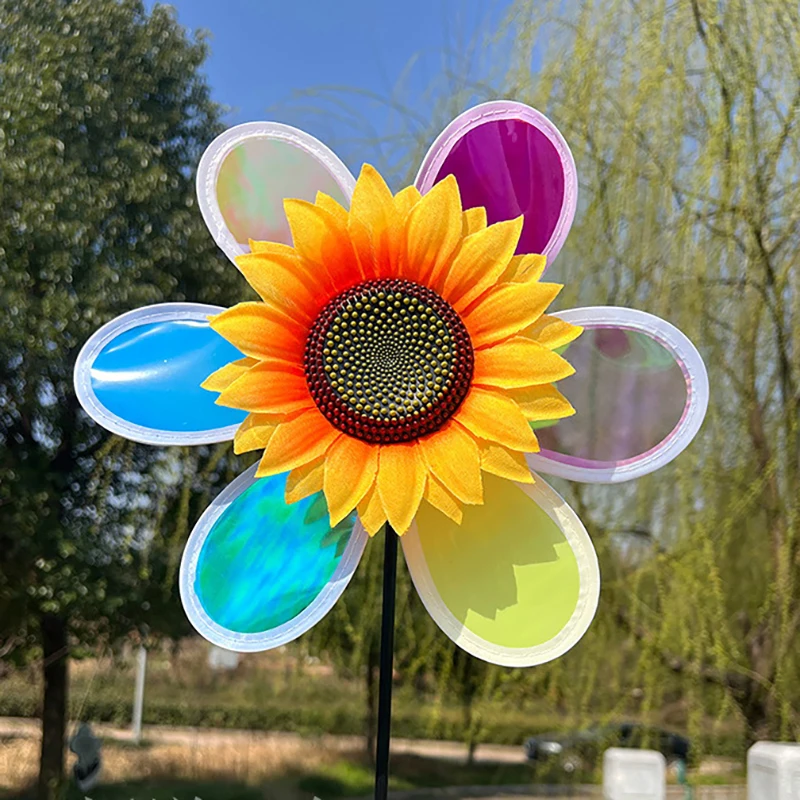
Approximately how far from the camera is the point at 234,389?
3.67 ft

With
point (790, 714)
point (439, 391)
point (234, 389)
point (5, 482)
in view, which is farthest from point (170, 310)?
point (5, 482)

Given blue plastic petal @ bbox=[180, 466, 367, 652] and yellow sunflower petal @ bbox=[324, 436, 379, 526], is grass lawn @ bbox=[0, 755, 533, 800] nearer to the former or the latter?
blue plastic petal @ bbox=[180, 466, 367, 652]

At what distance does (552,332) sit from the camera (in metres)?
1.15

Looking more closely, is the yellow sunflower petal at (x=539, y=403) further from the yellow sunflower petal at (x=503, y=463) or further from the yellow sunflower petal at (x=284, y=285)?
the yellow sunflower petal at (x=284, y=285)

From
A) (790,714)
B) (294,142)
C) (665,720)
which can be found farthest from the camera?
(665,720)

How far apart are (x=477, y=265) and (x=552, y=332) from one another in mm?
139

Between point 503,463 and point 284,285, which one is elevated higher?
point 284,285

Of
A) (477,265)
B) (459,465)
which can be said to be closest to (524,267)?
(477,265)

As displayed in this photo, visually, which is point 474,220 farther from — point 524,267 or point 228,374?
point 228,374

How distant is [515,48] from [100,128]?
1.65 meters

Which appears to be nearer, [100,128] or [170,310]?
[170,310]

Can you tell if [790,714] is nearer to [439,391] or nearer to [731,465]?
[731,465]

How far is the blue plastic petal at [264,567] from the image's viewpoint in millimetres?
1166

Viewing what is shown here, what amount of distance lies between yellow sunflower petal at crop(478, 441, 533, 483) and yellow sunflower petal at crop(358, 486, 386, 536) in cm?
15
